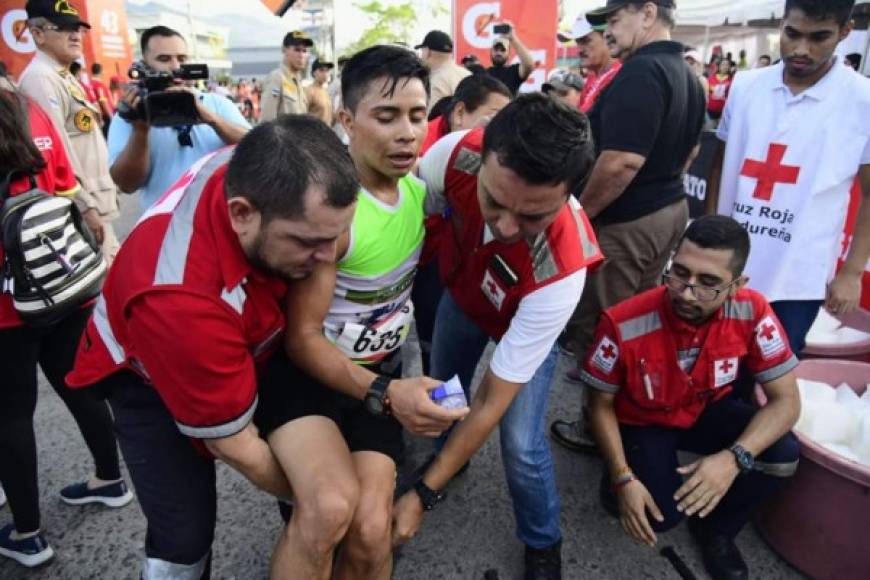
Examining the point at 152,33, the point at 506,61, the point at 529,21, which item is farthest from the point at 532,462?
the point at 529,21

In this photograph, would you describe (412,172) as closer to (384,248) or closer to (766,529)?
(384,248)

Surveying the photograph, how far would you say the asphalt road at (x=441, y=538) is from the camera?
84.0 inches

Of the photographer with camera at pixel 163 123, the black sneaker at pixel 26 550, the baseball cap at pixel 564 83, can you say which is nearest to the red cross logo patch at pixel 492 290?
the photographer with camera at pixel 163 123

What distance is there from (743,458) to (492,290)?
106 centimetres

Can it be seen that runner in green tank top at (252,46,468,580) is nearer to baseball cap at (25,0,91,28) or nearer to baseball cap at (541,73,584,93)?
baseball cap at (25,0,91,28)

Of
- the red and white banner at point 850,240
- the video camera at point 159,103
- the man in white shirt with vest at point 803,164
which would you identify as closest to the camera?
the man in white shirt with vest at point 803,164

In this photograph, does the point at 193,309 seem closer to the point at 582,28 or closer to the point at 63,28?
the point at 63,28

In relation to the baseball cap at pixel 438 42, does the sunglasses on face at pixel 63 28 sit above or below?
below

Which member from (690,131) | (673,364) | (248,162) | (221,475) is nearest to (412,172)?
(248,162)

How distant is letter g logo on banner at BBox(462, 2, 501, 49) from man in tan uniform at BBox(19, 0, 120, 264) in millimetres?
4027

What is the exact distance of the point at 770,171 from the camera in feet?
7.82

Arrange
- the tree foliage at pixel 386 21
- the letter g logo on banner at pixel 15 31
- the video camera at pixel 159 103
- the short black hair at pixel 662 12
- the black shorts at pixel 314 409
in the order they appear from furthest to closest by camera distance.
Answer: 1. the tree foliage at pixel 386 21
2. the letter g logo on banner at pixel 15 31
3. the short black hair at pixel 662 12
4. the video camera at pixel 159 103
5. the black shorts at pixel 314 409

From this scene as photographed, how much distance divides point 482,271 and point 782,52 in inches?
62.4

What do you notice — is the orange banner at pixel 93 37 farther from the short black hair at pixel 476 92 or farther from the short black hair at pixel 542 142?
the short black hair at pixel 542 142
